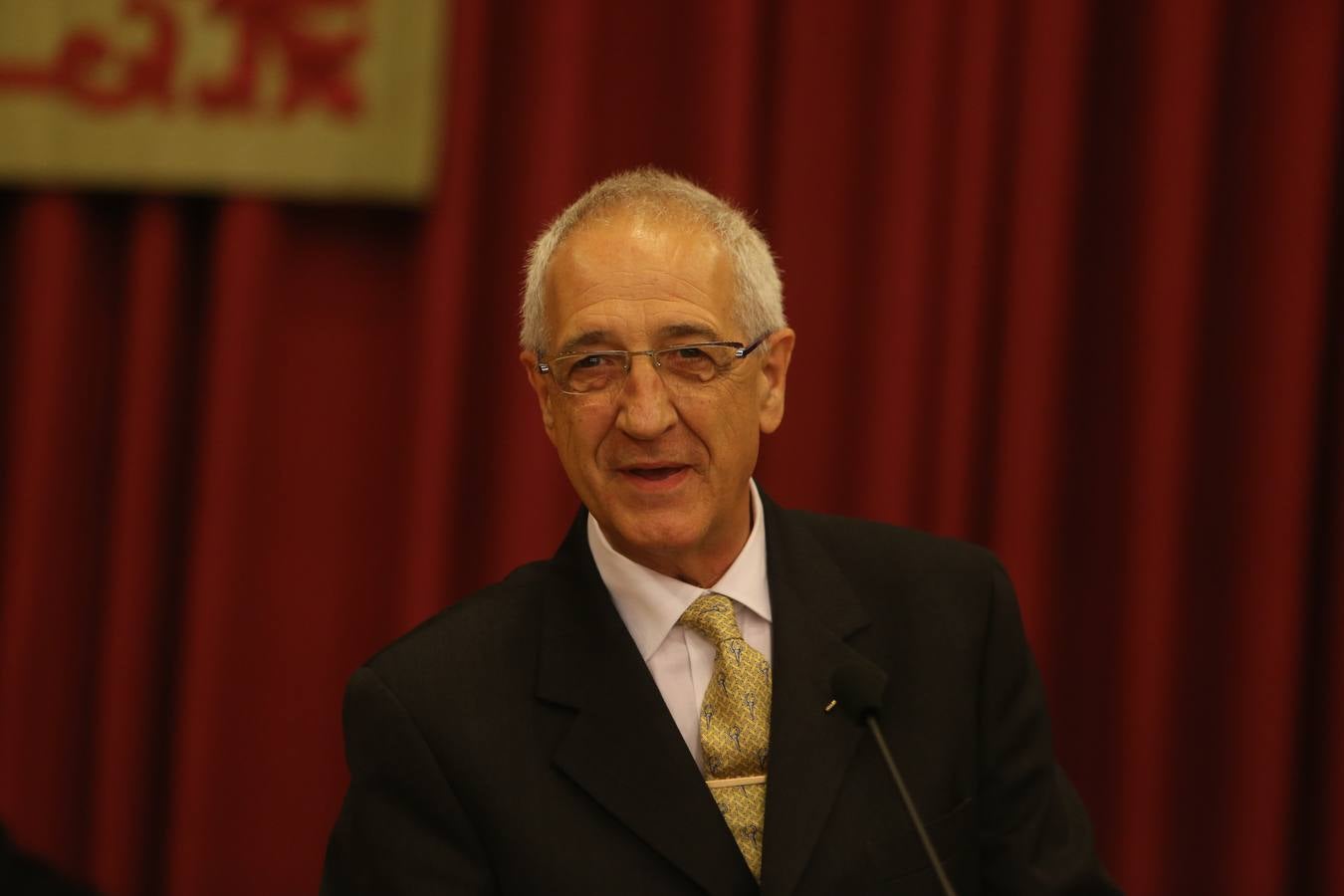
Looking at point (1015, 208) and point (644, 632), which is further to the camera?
point (1015, 208)

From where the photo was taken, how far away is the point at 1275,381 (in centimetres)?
267

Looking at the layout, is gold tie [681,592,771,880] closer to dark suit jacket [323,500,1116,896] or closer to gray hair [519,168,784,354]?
dark suit jacket [323,500,1116,896]

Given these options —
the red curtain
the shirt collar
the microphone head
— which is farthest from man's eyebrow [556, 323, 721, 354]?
the red curtain

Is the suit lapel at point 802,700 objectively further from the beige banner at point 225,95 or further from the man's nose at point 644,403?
the beige banner at point 225,95

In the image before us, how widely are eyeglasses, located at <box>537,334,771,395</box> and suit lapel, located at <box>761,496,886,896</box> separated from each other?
0.92 feet

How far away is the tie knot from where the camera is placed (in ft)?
5.24

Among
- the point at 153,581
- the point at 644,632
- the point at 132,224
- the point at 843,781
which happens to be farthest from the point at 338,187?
the point at 843,781

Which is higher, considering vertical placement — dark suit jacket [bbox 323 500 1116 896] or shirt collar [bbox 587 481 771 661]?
shirt collar [bbox 587 481 771 661]

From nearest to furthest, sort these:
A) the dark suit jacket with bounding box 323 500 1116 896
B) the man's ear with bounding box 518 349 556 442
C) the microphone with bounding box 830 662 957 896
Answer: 1. the microphone with bounding box 830 662 957 896
2. the dark suit jacket with bounding box 323 500 1116 896
3. the man's ear with bounding box 518 349 556 442

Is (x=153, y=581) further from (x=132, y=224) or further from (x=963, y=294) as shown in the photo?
(x=963, y=294)

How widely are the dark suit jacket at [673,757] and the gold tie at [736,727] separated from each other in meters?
0.03

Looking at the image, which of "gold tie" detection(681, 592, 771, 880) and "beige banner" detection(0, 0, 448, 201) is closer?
"gold tie" detection(681, 592, 771, 880)

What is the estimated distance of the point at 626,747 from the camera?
151 cm

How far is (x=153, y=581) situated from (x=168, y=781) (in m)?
0.42
